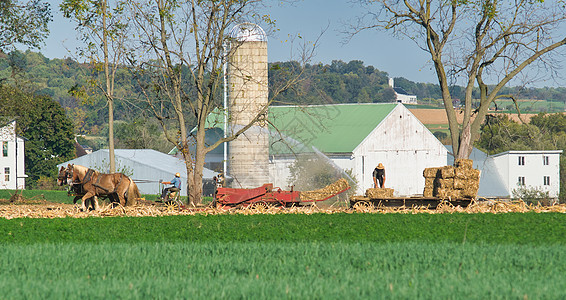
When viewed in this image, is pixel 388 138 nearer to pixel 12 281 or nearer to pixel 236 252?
pixel 236 252

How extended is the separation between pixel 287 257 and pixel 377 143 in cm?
4453

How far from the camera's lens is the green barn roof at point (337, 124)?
54.7m

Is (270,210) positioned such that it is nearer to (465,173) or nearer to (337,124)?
(465,173)

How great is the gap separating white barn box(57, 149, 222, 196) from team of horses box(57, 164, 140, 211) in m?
27.5

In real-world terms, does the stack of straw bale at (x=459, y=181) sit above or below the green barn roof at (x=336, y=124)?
below

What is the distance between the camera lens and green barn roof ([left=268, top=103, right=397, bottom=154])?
5472 centimetres

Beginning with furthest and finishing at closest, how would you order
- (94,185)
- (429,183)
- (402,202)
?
1. (429,183)
2. (402,202)
3. (94,185)

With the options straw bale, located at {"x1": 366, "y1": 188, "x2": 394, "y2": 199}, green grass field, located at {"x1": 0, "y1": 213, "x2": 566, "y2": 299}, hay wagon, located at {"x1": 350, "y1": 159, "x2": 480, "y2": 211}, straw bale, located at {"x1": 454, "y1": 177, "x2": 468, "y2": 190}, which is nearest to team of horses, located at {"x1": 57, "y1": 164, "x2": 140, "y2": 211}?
green grass field, located at {"x1": 0, "y1": 213, "x2": 566, "y2": 299}

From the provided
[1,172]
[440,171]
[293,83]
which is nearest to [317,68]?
[293,83]

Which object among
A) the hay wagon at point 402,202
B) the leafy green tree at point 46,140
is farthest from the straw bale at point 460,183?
the leafy green tree at point 46,140

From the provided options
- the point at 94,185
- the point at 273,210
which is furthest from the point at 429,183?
the point at 94,185

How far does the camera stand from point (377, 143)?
56812mm

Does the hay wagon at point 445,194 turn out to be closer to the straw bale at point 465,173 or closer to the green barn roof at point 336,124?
the straw bale at point 465,173

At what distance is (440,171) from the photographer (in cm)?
2375
